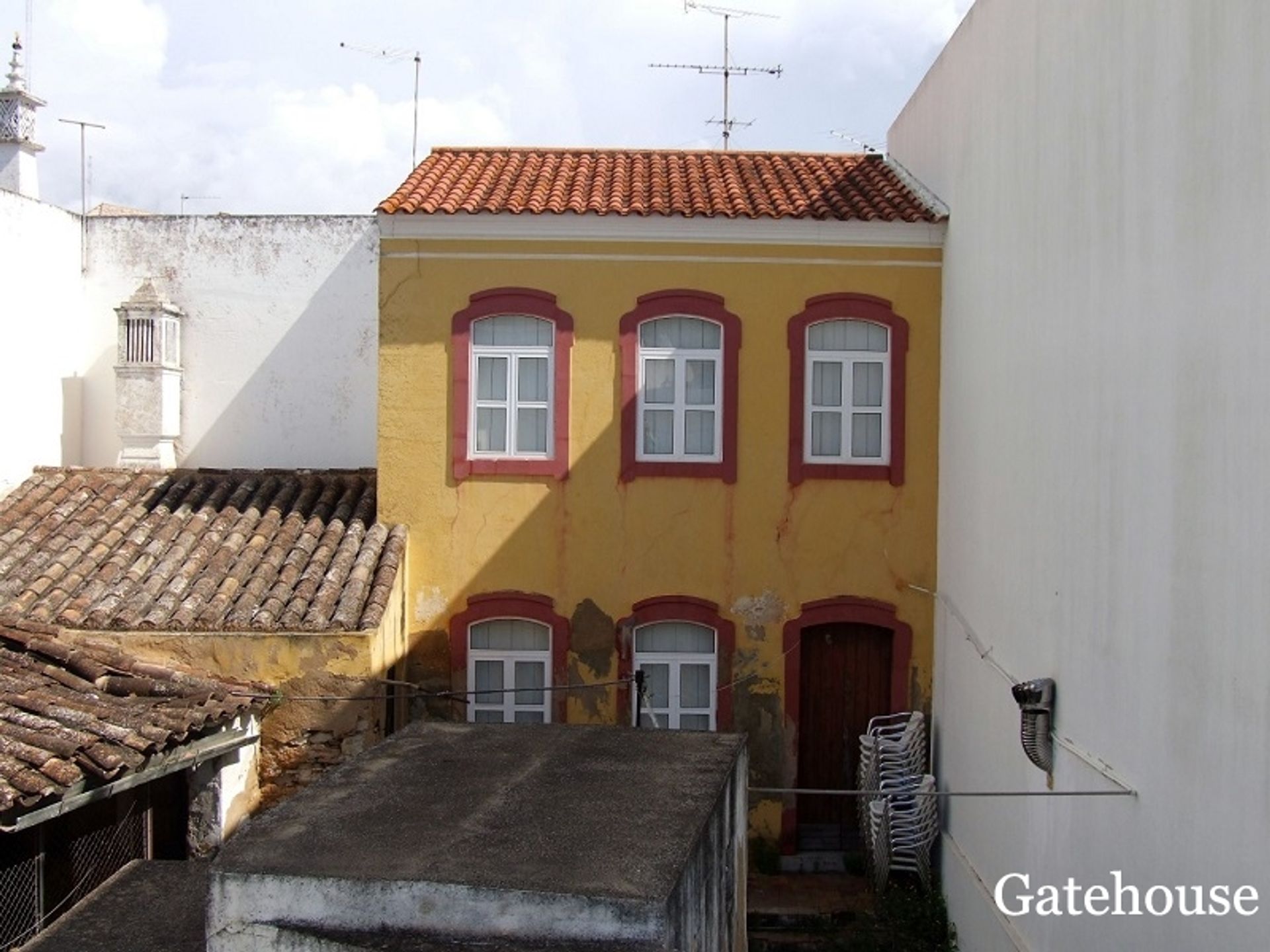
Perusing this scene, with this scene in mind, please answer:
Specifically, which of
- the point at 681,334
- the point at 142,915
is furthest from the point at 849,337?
the point at 142,915

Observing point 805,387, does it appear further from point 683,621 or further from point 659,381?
point 683,621

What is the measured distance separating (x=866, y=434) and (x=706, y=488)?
5.56 ft

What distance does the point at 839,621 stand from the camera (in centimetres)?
1373

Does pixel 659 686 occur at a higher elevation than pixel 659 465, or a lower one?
lower

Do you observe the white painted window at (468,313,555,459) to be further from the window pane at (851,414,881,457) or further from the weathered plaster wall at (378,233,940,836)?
the window pane at (851,414,881,457)

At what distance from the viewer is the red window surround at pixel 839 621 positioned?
45.0 ft

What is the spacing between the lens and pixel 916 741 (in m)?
13.4

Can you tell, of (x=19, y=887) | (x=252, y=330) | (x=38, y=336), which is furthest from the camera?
(x=252, y=330)

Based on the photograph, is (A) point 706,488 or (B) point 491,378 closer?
(A) point 706,488

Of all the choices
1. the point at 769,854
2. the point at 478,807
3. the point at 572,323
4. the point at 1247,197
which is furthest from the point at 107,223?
the point at 1247,197

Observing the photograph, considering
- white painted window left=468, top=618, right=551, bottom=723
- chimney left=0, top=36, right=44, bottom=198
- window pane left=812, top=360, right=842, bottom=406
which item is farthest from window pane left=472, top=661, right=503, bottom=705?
chimney left=0, top=36, right=44, bottom=198

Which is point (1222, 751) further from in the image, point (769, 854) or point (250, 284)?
point (250, 284)

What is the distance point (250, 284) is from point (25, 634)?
7.79 meters

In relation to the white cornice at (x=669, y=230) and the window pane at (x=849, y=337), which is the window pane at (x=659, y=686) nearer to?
the window pane at (x=849, y=337)
